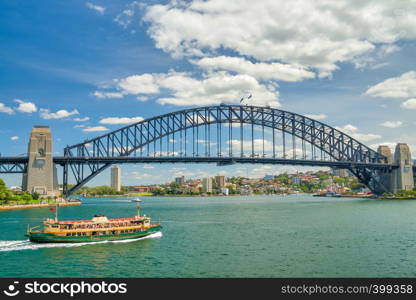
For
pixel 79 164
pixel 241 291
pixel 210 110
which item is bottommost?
pixel 241 291

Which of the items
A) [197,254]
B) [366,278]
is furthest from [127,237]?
[366,278]

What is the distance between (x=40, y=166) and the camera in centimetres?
8781

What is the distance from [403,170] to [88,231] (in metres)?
108

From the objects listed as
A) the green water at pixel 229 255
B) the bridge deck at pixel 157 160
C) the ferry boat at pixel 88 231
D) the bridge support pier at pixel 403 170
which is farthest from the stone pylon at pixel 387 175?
the ferry boat at pixel 88 231

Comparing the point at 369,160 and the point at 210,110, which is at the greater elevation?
the point at 210,110

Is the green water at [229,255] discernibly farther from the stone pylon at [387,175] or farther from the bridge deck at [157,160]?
the stone pylon at [387,175]

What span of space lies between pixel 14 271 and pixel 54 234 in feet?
34.7

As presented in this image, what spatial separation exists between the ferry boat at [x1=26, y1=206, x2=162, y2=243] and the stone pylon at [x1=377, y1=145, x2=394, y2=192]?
102m

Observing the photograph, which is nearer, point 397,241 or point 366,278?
point 366,278

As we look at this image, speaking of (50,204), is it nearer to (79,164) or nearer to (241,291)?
(79,164)

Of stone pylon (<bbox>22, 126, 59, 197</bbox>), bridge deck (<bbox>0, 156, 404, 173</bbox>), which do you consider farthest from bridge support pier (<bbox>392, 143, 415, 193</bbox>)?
stone pylon (<bbox>22, 126, 59, 197</bbox>)

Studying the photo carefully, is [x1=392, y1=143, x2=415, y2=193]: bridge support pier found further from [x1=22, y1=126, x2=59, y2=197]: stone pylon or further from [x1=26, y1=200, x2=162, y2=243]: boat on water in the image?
[x1=26, y1=200, x2=162, y2=243]: boat on water

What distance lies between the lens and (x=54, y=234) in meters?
34.7

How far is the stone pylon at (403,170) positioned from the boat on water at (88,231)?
100703 mm
